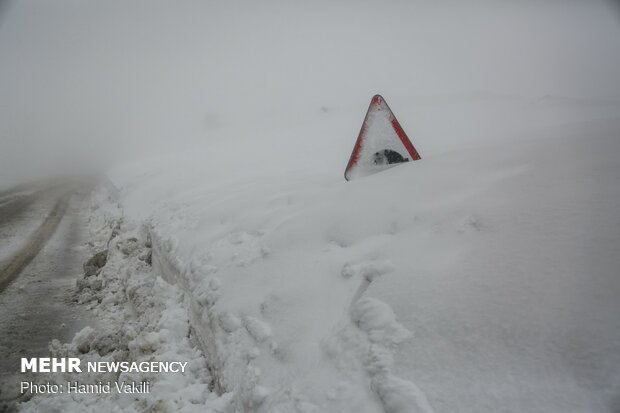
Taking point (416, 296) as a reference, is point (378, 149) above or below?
above

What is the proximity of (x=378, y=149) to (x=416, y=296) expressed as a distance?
91.8 inches

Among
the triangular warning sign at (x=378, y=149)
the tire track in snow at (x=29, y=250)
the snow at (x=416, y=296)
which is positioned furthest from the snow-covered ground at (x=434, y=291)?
the tire track in snow at (x=29, y=250)

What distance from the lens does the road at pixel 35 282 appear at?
13.2 feet

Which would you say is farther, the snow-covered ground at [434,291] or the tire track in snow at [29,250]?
the tire track in snow at [29,250]

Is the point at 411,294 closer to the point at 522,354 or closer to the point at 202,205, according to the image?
the point at 522,354

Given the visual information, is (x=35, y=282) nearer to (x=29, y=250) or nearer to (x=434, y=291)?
(x=29, y=250)

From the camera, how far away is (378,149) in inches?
152

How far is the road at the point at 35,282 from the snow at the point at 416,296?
0.82 meters

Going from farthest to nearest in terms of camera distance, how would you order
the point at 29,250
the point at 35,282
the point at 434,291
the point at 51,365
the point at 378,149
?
the point at 29,250 → the point at 35,282 → the point at 378,149 → the point at 51,365 → the point at 434,291

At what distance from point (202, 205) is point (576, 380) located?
5.42 meters

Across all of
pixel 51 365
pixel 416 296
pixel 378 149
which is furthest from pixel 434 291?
pixel 51 365

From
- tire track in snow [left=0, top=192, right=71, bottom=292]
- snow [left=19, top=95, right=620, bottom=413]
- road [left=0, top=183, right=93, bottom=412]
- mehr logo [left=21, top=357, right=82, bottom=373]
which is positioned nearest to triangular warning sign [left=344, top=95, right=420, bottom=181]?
snow [left=19, top=95, right=620, bottom=413]

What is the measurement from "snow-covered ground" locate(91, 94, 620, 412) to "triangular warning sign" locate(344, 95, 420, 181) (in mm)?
214

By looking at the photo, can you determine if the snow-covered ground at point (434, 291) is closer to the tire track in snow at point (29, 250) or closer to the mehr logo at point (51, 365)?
the mehr logo at point (51, 365)
